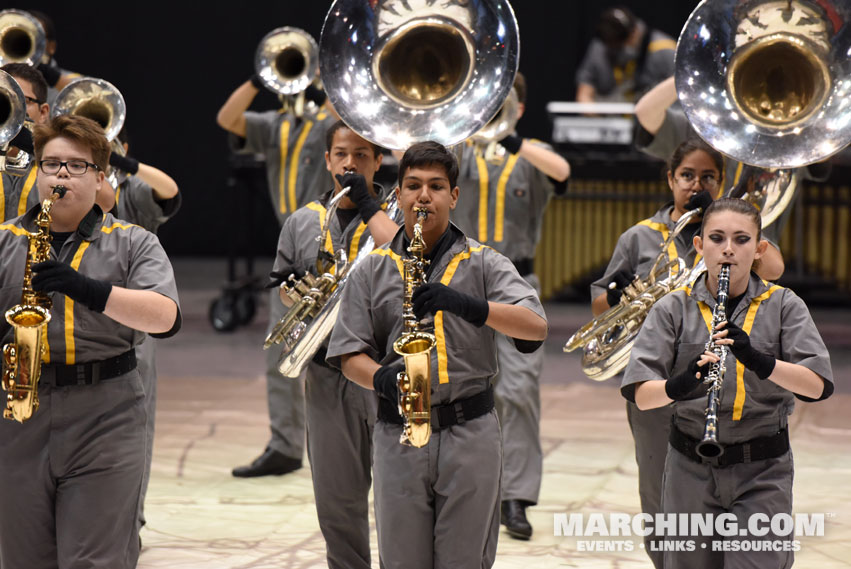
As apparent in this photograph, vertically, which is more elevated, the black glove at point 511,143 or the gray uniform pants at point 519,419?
the black glove at point 511,143

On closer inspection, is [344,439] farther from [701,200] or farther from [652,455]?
[701,200]

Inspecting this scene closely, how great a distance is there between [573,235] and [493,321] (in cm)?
644

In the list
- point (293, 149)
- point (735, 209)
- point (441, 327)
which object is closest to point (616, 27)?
point (293, 149)

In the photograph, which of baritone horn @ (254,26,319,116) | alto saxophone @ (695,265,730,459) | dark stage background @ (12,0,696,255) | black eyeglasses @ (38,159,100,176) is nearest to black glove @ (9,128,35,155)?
black eyeglasses @ (38,159,100,176)

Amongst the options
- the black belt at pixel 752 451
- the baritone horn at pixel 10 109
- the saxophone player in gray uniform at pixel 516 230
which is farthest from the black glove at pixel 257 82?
the black belt at pixel 752 451

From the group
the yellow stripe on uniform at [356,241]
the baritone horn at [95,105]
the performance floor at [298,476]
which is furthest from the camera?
the performance floor at [298,476]

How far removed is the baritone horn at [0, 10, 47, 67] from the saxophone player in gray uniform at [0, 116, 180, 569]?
93.0 inches

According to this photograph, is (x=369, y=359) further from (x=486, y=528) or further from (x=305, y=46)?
(x=305, y=46)

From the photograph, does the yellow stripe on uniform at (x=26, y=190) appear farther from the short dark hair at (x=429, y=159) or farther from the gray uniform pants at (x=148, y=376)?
the short dark hair at (x=429, y=159)

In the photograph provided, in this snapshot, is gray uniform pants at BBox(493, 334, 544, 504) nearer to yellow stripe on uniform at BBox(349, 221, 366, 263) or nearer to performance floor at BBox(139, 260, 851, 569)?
performance floor at BBox(139, 260, 851, 569)

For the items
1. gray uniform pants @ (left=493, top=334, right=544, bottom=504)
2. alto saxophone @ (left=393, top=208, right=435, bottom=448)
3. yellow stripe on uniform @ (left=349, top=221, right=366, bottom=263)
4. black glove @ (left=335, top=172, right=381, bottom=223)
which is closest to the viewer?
alto saxophone @ (left=393, top=208, right=435, bottom=448)

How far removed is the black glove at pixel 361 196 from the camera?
13.6ft

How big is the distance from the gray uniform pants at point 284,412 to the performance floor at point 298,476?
163mm

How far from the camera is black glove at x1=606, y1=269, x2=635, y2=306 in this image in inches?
175
